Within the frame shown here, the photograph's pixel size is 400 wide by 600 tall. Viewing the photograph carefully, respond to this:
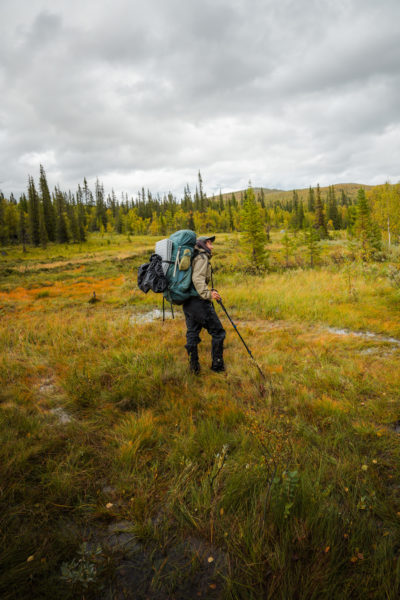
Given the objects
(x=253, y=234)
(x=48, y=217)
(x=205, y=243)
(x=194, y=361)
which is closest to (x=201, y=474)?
(x=194, y=361)

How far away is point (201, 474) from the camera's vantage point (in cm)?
233

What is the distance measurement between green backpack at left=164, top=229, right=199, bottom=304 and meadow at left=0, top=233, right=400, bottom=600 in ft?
4.29

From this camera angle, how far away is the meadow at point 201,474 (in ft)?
4.95

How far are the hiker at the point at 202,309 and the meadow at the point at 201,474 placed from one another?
335mm

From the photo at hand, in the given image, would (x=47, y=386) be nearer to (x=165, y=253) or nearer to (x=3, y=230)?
(x=165, y=253)

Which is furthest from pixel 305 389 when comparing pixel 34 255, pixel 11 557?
pixel 34 255

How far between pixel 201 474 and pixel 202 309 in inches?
97.0

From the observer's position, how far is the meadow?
4.95ft

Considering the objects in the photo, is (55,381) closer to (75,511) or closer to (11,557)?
(75,511)

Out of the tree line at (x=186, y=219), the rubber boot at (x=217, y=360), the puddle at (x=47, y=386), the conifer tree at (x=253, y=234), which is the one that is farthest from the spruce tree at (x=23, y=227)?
the rubber boot at (x=217, y=360)

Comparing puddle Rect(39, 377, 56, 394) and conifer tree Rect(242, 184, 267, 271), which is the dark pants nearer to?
puddle Rect(39, 377, 56, 394)

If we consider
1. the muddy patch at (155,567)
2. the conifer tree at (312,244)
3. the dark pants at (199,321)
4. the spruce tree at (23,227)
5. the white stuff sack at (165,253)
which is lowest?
the muddy patch at (155,567)

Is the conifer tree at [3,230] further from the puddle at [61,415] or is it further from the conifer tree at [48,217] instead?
the puddle at [61,415]

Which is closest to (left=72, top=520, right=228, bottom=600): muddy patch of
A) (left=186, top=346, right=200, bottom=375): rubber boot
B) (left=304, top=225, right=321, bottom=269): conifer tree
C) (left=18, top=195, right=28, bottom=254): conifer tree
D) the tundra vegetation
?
the tundra vegetation
